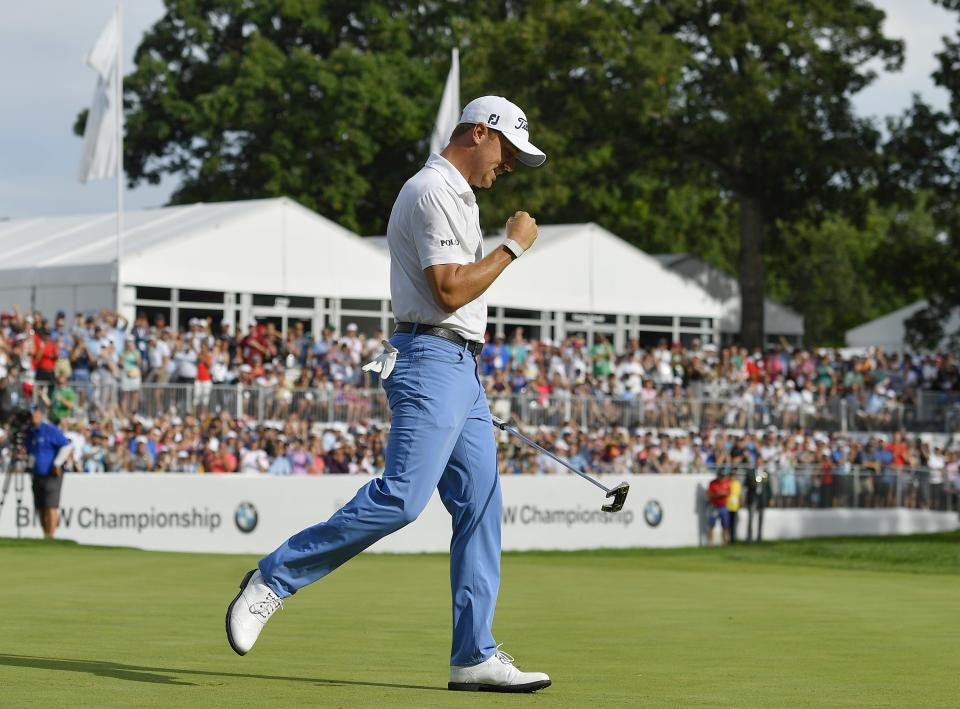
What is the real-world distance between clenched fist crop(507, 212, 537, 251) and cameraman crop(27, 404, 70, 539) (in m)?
16.8

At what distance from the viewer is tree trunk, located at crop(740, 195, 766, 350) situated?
159 feet

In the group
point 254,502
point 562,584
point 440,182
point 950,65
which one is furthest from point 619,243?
point 440,182

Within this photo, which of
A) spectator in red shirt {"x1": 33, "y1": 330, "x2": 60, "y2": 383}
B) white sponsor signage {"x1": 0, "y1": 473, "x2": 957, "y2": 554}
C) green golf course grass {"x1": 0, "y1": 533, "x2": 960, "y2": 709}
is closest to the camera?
green golf course grass {"x1": 0, "y1": 533, "x2": 960, "y2": 709}

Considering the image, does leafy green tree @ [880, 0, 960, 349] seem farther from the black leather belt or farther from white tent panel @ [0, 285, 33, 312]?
the black leather belt

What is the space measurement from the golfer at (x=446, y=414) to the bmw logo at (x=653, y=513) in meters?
22.9

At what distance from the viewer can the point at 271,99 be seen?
58.3 m

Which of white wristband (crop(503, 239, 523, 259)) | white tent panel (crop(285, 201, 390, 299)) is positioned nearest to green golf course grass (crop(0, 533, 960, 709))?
white wristband (crop(503, 239, 523, 259))

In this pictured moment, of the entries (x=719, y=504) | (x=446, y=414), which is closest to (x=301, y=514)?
(x=719, y=504)

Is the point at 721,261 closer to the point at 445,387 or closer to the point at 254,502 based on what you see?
the point at 254,502

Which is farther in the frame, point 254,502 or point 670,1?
point 670,1

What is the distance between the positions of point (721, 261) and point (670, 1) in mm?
43856

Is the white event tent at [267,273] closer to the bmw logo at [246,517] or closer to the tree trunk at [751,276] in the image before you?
the tree trunk at [751,276]

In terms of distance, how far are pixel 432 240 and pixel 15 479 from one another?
17.6m

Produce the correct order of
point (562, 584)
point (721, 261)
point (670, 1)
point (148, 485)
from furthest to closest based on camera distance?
point (721, 261)
point (670, 1)
point (148, 485)
point (562, 584)
